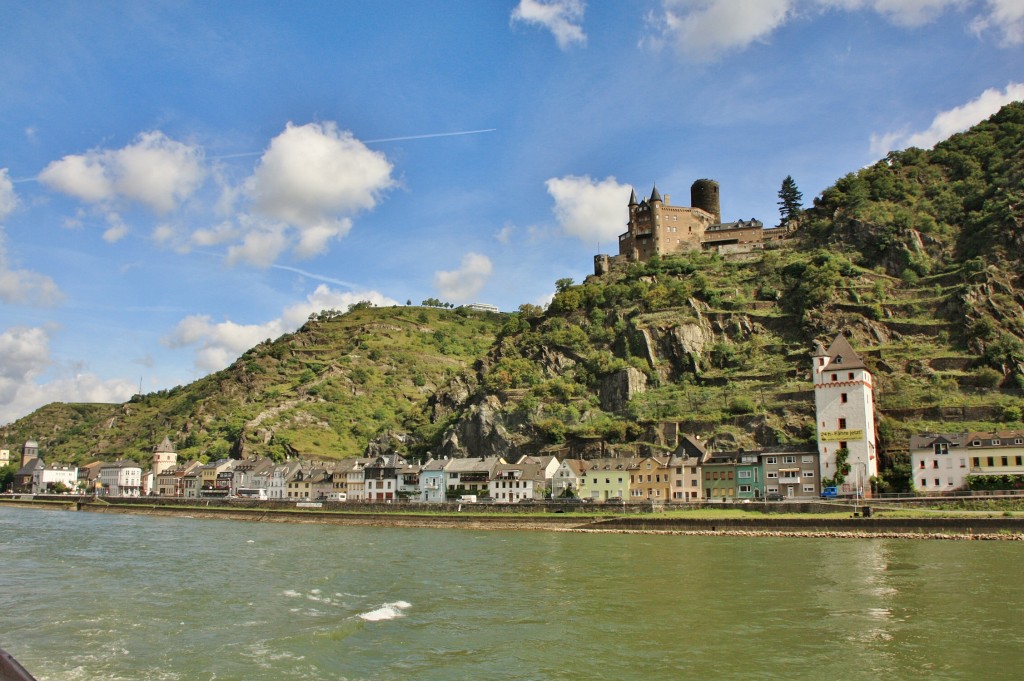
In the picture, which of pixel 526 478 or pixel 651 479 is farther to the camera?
pixel 526 478


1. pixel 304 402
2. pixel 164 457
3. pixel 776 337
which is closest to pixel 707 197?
pixel 776 337

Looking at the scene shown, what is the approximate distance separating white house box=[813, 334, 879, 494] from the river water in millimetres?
20487

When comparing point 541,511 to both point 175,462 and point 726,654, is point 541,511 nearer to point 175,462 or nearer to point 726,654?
point 726,654

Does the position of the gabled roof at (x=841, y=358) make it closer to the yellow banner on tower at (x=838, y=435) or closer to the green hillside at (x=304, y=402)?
the yellow banner on tower at (x=838, y=435)

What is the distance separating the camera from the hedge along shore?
54.4 meters

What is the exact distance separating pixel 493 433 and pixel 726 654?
2974 inches

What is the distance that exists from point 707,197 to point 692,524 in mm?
84660

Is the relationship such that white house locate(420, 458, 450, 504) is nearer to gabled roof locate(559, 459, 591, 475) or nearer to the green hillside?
gabled roof locate(559, 459, 591, 475)

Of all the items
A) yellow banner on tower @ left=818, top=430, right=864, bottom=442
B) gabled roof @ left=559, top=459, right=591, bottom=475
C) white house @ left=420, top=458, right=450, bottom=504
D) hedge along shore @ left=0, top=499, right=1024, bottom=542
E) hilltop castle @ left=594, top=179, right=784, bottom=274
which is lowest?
hedge along shore @ left=0, top=499, right=1024, bottom=542

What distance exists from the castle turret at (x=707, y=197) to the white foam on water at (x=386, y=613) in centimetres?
11527

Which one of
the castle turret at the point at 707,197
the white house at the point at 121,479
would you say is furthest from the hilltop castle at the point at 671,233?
the white house at the point at 121,479

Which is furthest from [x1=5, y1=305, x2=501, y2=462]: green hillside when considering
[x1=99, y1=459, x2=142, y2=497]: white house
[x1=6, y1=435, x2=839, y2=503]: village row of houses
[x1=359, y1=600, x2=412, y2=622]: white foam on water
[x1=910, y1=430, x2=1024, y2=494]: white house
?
[x1=359, y1=600, x2=412, y2=622]: white foam on water

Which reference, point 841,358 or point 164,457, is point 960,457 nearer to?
point 841,358

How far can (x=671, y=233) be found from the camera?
420 ft
